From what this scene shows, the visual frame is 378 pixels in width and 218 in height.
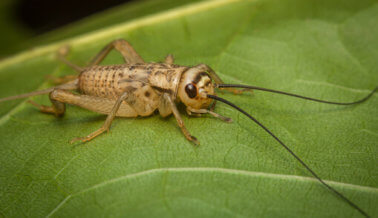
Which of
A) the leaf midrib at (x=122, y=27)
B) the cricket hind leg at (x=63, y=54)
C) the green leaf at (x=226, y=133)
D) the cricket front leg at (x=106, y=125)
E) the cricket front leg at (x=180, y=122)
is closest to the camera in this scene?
the green leaf at (x=226, y=133)

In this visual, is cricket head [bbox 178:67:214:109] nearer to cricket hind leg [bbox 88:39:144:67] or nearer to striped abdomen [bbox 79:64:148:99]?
striped abdomen [bbox 79:64:148:99]

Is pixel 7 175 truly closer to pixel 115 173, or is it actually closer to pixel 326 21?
pixel 115 173

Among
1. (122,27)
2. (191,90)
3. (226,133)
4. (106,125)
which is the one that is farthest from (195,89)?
(122,27)

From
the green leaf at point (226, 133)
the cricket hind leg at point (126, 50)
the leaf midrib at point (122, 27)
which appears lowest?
the green leaf at point (226, 133)

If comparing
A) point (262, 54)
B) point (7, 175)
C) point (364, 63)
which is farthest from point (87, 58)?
point (364, 63)

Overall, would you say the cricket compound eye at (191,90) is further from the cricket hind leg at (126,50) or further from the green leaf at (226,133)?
the cricket hind leg at (126,50)

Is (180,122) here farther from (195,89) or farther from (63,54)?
(63,54)

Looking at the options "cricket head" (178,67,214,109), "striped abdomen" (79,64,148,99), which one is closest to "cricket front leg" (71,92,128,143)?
"striped abdomen" (79,64,148,99)

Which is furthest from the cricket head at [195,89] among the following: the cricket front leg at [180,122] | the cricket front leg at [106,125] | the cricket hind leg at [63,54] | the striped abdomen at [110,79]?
the cricket hind leg at [63,54]
